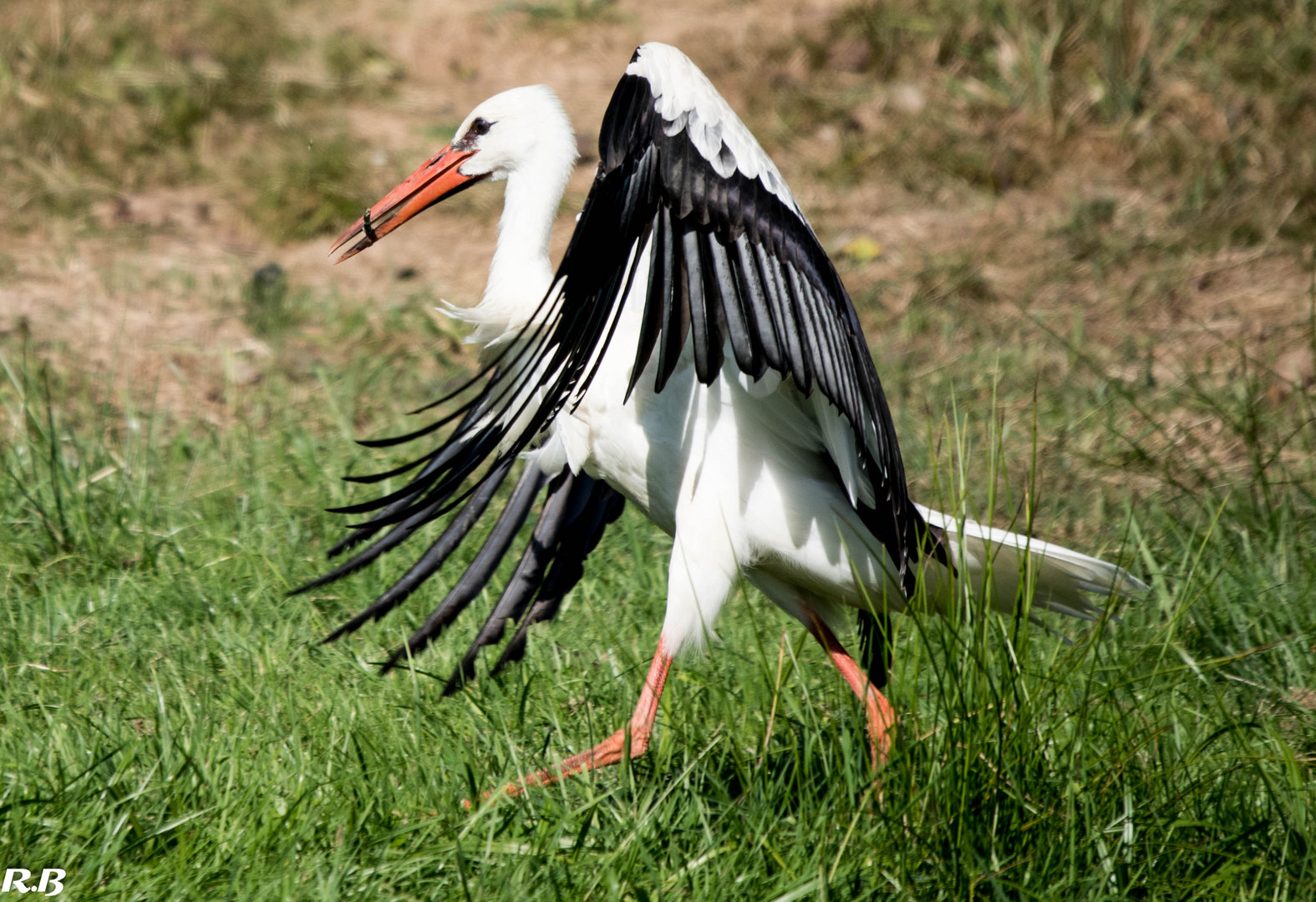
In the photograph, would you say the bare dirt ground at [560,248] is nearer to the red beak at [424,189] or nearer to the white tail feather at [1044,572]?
the red beak at [424,189]

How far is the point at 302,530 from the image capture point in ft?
13.4

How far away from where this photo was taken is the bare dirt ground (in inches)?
206

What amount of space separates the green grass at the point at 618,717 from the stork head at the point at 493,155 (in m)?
1.00

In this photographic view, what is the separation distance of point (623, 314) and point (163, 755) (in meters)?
1.27

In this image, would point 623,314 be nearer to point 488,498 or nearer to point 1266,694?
point 488,498

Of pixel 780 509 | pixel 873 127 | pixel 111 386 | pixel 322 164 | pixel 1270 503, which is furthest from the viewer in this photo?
pixel 873 127

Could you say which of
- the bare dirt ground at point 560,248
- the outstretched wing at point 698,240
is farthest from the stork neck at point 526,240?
the bare dirt ground at point 560,248

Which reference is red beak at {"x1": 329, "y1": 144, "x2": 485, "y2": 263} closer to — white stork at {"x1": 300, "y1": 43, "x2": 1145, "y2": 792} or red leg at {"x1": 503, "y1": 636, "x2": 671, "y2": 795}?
white stork at {"x1": 300, "y1": 43, "x2": 1145, "y2": 792}

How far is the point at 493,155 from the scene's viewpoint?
347cm

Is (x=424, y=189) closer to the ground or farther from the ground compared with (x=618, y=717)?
farther from the ground

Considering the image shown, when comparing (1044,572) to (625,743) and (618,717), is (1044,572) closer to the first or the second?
(618,717)

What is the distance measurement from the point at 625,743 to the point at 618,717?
606 millimetres

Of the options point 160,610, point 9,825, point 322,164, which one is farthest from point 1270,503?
point 322,164

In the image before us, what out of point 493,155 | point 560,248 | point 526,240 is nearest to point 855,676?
point 526,240
